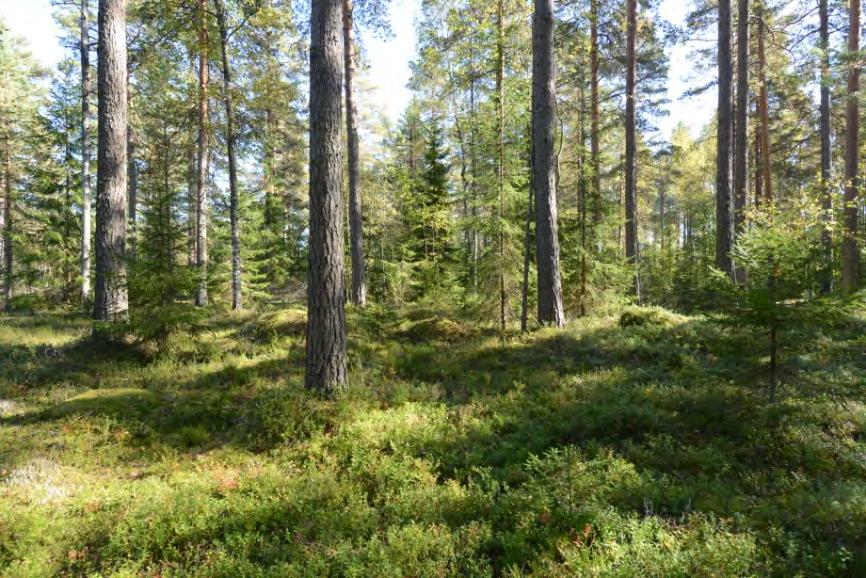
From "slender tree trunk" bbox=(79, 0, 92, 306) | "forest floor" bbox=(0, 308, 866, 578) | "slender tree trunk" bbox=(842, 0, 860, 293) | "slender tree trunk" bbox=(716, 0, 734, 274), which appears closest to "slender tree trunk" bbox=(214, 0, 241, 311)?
"slender tree trunk" bbox=(79, 0, 92, 306)

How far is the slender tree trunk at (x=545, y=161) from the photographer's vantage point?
36.0 feet

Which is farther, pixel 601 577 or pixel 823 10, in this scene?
pixel 823 10

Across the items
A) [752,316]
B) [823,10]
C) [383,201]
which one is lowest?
[752,316]

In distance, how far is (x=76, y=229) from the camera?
20094 mm

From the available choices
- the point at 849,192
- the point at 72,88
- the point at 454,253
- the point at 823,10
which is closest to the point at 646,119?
the point at 823,10

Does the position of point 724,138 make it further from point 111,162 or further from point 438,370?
point 111,162

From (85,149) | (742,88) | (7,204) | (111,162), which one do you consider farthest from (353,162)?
(7,204)

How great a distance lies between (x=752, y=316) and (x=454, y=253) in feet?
48.7

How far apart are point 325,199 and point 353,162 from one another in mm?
8215

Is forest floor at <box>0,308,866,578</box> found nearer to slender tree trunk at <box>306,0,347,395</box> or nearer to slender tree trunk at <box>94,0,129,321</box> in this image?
slender tree trunk at <box>306,0,347,395</box>

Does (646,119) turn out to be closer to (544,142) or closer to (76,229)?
(544,142)

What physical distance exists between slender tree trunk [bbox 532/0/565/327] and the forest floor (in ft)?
5.88

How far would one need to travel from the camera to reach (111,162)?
1062 cm

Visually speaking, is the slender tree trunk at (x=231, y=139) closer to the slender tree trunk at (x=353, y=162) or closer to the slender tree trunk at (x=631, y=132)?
the slender tree trunk at (x=353, y=162)
